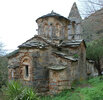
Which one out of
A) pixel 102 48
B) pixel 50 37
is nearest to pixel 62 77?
pixel 50 37

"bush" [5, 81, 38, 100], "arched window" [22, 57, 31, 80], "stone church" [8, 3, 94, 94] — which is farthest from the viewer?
"arched window" [22, 57, 31, 80]

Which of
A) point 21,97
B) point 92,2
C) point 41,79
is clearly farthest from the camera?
point 41,79

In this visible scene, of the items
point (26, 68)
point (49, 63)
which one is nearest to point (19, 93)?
point (26, 68)

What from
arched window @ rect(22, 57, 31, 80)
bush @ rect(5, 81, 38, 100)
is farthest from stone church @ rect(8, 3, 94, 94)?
bush @ rect(5, 81, 38, 100)

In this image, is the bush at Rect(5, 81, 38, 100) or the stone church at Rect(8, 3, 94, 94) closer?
the bush at Rect(5, 81, 38, 100)

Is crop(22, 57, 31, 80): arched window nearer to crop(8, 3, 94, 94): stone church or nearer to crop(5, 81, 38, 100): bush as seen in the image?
crop(8, 3, 94, 94): stone church

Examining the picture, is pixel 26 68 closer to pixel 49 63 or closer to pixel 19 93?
pixel 49 63

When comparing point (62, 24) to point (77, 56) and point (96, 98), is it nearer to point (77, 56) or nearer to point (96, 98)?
point (77, 56)

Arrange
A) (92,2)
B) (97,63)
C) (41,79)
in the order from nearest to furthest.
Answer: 1. (92,2)
2. (41,79)
3. (97,63)

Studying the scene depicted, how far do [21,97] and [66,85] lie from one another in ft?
11.5

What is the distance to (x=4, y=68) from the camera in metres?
15.8

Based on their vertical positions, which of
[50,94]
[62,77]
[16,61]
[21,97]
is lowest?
[50,94]

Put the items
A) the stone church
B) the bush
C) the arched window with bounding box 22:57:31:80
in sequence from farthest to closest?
the arched window with bounding box 22:57:31:80 → the stone church → the bush

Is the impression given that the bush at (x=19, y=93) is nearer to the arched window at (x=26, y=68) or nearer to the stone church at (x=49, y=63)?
the stone church at (x=49, y=63)
